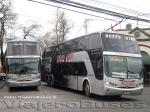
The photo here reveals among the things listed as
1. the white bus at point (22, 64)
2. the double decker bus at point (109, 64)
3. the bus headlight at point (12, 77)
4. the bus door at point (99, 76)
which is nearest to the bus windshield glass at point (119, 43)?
the double decker bus at point (109, 64)

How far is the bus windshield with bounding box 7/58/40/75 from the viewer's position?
89.9ft

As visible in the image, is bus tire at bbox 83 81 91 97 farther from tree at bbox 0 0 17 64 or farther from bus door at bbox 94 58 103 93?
tree at bbox 0 0 17 64

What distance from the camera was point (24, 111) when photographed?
614 inches

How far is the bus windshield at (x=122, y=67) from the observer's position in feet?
66.3

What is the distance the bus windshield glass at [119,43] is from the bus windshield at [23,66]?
27.7ft

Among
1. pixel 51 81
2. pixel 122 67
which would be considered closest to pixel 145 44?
pixel 51 81

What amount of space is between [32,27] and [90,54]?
48915 millimetres

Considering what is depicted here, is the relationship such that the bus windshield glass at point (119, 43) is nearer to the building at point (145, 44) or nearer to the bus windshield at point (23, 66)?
the bus windshield at point (23, 66)

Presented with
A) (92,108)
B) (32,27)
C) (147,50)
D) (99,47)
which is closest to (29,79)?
(99,47)

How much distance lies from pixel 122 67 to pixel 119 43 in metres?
1.52

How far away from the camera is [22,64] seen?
1088 inches

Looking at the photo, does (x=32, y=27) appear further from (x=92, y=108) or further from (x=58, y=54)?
(x=92, y=108)

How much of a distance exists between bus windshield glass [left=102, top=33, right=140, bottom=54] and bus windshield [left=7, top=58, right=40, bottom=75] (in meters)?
8.45

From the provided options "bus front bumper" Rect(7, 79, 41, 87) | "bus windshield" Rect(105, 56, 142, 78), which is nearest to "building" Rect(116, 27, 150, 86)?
"bus front bumper" Rect(7, 79, 41, 87)
